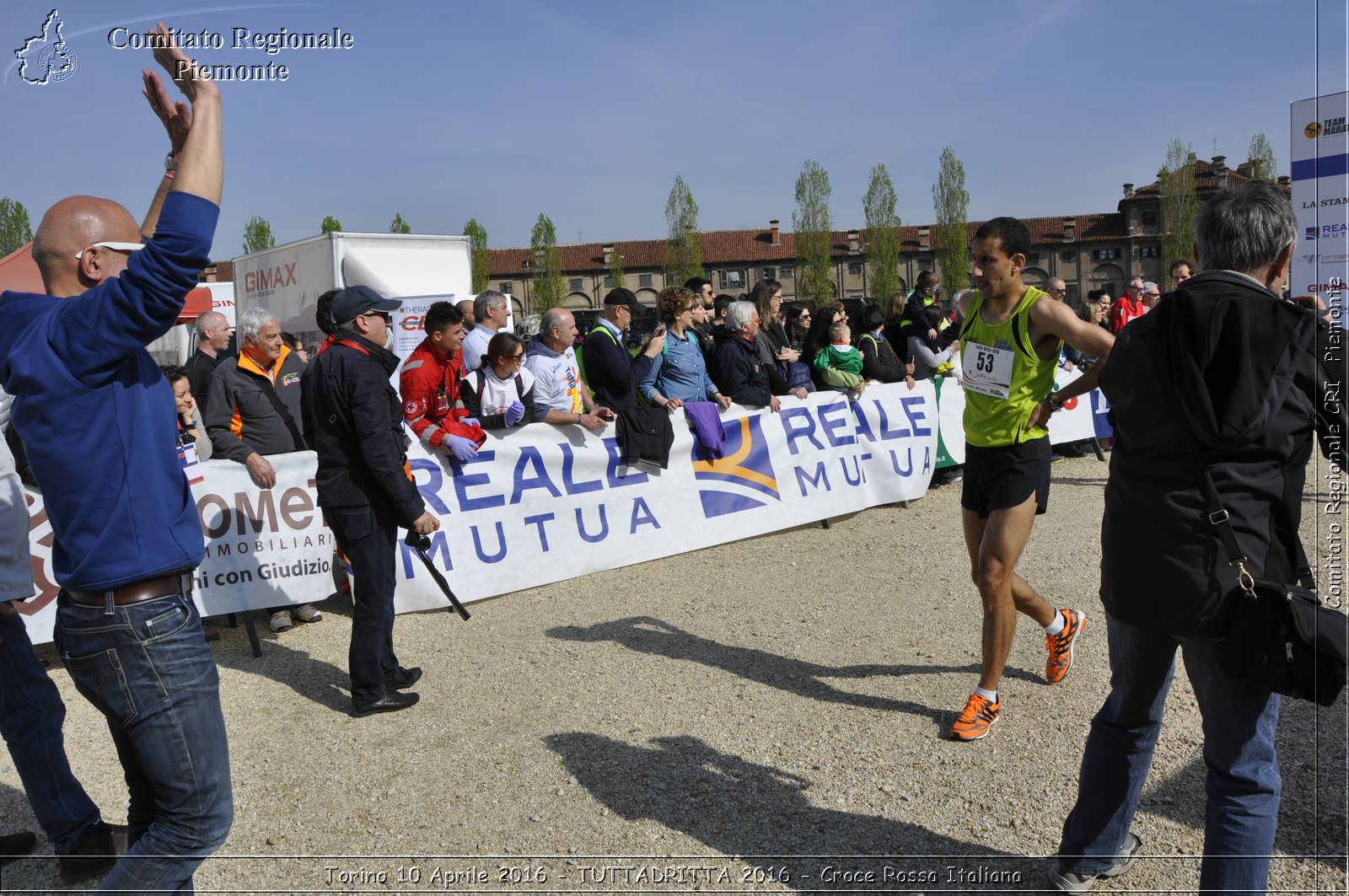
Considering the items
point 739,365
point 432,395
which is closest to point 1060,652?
point 739,365

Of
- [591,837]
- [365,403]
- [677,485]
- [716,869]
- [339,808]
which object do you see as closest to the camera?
[716,869]

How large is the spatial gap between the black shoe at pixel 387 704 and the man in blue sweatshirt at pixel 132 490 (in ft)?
7.07

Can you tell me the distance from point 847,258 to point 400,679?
257ft

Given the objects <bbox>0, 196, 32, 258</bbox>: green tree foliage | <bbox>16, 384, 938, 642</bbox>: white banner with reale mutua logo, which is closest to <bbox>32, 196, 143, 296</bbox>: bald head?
<bbox>16, 384, 938, 642</bbox>: white banner with reale mutua logo

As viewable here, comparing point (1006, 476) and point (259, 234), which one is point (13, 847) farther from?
point (259, 234)

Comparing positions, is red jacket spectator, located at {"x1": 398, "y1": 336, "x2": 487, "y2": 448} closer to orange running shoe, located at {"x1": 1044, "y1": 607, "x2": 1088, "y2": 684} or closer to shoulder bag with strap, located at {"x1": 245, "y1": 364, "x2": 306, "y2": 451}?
shoulder bag with strap, located at {"x1": 245, "y1": 364, "x2": 306, "y2": 451}

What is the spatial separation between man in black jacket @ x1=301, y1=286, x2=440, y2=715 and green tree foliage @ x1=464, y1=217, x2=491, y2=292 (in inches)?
2492

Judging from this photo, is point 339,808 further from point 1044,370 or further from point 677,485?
point 677,485

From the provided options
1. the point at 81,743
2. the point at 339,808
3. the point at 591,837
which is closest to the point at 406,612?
the point at 81,743

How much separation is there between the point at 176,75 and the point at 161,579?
1.30 metres

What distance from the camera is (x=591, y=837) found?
10.9ft

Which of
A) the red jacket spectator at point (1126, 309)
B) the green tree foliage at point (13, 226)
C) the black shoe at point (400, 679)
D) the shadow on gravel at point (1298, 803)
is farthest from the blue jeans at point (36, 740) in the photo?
the green tree foliage at point (13, 226)

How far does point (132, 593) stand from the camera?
2.28m

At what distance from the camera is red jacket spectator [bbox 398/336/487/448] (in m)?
6.18
